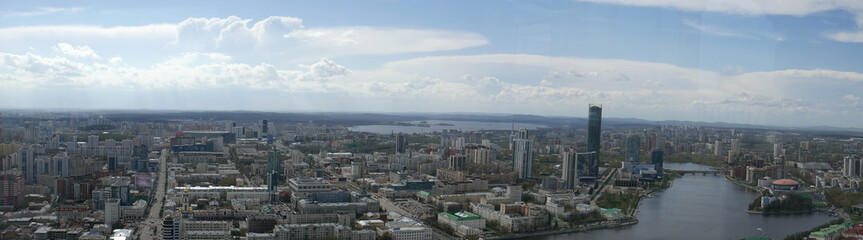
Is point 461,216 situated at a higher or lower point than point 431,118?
lower

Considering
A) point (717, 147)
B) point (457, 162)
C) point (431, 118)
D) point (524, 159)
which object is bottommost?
point (457, 162)

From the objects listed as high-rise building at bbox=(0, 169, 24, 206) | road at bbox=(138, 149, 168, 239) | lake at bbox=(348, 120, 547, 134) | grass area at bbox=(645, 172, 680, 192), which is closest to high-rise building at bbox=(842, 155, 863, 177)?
grass area at bbox=(645, 172, 680, 192)

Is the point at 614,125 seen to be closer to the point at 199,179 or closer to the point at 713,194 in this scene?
the point at 713,194

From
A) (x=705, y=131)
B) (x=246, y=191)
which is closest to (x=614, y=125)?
(x=705, y=131)

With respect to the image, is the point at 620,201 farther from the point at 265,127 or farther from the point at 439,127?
the point at 265,127

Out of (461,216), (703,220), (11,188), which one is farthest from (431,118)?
(11,188)

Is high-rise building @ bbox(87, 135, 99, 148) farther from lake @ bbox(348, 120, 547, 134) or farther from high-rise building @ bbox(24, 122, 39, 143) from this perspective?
lake @ bbox(348, 120, 547, 134)
